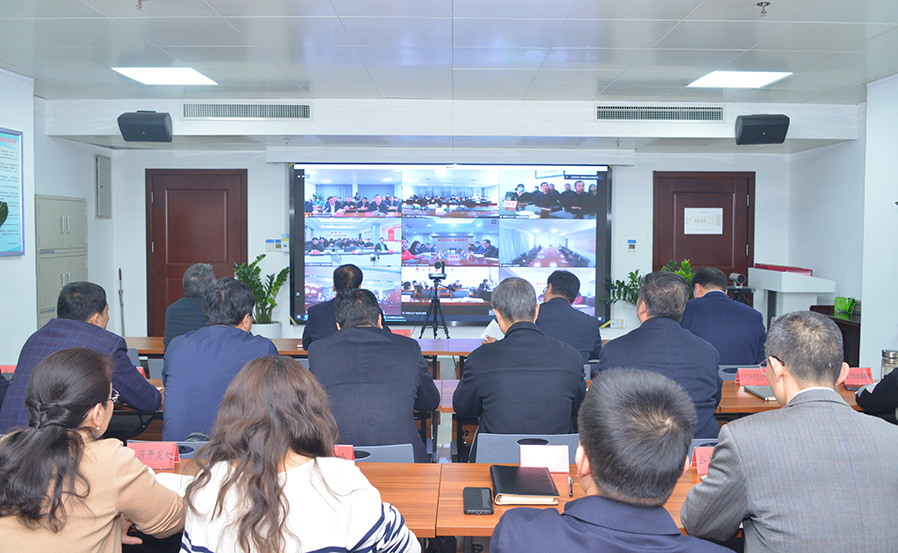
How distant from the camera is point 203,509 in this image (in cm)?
121

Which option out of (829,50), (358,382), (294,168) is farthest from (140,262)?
(829,50)

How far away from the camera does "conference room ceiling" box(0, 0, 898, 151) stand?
3.42m

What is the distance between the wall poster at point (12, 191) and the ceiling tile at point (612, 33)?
4360mm

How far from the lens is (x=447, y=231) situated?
6.95 m

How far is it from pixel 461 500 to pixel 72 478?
3.40 feet

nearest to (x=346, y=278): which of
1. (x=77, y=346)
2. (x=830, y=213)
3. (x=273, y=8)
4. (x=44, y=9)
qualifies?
(x=273, y=8)

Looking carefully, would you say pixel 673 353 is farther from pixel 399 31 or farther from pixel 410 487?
pixel 399 31

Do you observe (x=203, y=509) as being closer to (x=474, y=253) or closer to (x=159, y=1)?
(x=159, y=1)

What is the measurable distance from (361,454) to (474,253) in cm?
493

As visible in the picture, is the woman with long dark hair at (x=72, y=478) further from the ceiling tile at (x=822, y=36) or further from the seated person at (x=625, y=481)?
the ceiling tile at (x=822, y=36)

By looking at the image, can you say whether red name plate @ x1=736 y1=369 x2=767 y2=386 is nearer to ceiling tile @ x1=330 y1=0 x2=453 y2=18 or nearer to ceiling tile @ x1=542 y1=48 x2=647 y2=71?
ceiling tile @ x1=542 y1=48 x2=647 y2=71

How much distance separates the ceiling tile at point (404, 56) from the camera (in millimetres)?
4141

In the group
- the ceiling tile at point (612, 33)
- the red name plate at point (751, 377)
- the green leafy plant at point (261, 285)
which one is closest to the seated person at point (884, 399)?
the red name plate at point (751, 377)

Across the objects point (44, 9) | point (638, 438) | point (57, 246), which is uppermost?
point (44, 9)
